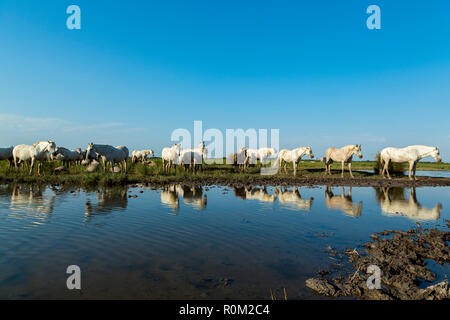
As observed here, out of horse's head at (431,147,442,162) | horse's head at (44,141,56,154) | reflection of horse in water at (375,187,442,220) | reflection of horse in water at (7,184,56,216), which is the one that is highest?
horse's head at (44,141,56,154)

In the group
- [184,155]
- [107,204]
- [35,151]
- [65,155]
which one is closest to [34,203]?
[107,204]

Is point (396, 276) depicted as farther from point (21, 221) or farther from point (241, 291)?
point (21, 221)

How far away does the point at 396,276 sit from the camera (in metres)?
4.14

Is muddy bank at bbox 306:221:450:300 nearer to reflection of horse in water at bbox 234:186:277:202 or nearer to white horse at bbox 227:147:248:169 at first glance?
reflection of horse in water at bbox 234:186:277:202

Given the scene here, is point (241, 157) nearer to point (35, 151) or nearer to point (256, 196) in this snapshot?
point (256, 196)

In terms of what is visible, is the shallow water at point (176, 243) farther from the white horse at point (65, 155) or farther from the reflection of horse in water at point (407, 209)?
the white horse at point (65, 155)

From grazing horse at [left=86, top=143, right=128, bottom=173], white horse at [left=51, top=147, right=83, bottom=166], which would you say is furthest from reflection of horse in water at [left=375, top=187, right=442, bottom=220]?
white horse at [left=51, top=147, right=83, bottom=166]

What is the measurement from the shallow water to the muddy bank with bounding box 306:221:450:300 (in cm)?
31

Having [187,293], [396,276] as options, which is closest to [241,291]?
[187,293]

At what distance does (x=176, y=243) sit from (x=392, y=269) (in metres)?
4.13

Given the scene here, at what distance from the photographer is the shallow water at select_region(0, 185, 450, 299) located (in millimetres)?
3727

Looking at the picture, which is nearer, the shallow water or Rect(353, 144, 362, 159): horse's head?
the shallow water

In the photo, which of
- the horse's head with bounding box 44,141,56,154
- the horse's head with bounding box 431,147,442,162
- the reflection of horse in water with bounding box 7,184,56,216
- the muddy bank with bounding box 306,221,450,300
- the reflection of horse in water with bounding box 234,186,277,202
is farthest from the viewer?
the horse's head with bounding box 431,147,442,162
